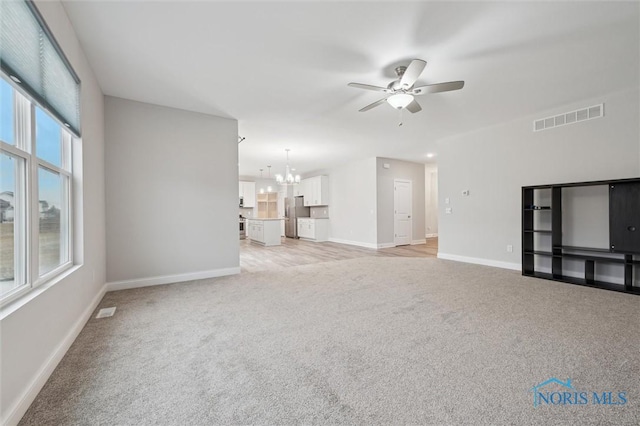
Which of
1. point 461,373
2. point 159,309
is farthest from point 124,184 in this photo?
point 461,373

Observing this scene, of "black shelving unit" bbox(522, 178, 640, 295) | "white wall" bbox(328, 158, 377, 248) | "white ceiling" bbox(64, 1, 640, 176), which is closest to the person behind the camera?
"white ceiling" bbox(64, 1, 640, 176)

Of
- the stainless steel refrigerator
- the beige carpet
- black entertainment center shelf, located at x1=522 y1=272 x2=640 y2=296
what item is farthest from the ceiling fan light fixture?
the stainless steel refrigerator

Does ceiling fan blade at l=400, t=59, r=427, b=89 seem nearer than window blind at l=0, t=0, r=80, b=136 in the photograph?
No

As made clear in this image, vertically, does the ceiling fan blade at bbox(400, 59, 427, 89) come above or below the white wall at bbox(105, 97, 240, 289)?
above

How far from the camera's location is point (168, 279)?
4012mm

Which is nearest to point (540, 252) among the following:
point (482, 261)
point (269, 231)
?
point (482, 261)

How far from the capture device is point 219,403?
147 cm

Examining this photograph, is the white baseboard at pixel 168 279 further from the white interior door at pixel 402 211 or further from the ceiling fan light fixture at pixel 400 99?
the white interior door at pixel 402 211

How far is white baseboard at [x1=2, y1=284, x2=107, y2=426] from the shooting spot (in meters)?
1.35

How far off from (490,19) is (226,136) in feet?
12.4

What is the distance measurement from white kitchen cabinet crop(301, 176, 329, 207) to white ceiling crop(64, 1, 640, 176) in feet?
17.3

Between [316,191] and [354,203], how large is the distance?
189 cm

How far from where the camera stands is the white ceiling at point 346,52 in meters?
2.13

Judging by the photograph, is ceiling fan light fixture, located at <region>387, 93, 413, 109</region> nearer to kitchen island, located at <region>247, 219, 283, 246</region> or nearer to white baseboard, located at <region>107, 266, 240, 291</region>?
white baseboard, located at <region>107, 266, 240, 291</region>
